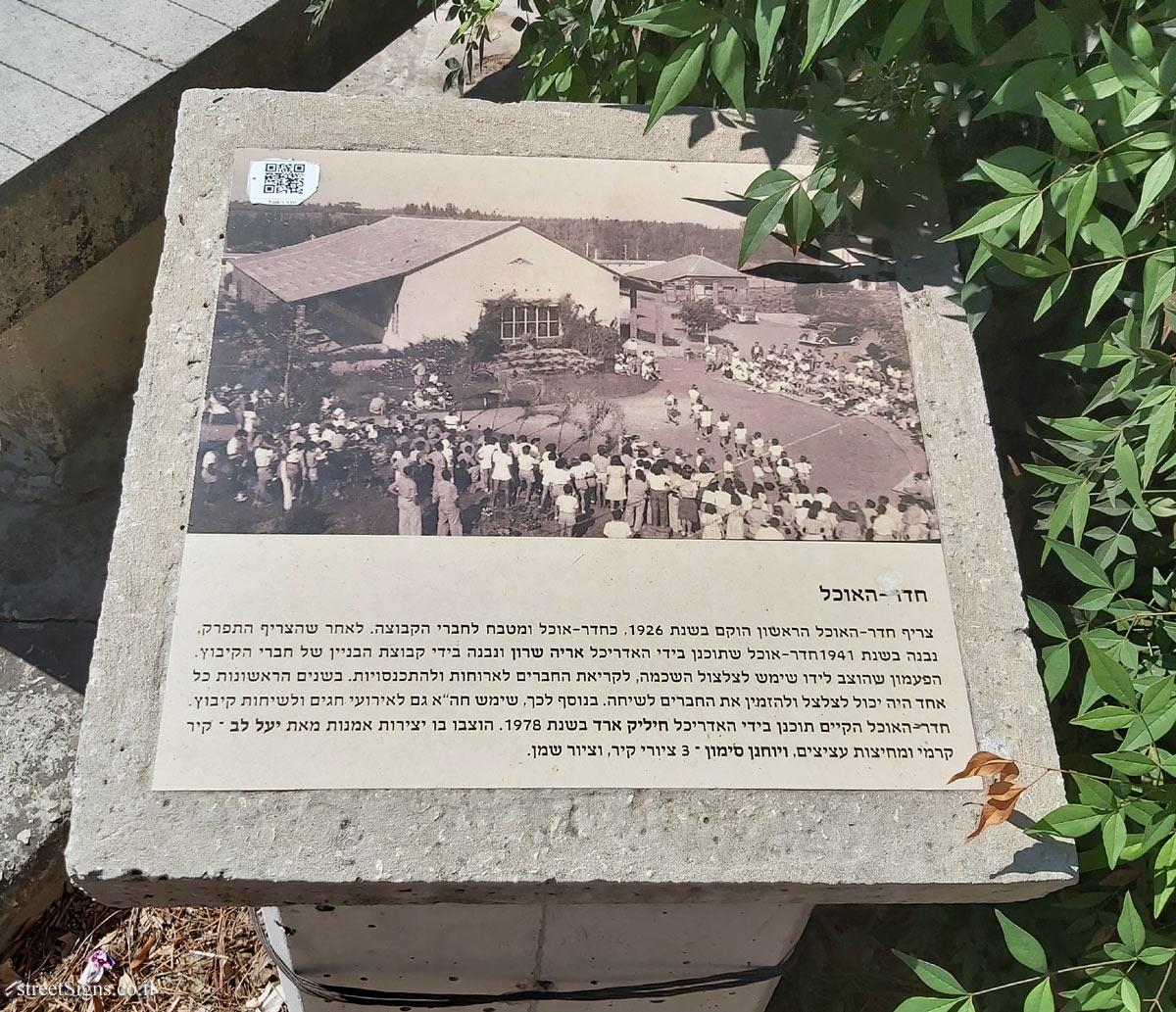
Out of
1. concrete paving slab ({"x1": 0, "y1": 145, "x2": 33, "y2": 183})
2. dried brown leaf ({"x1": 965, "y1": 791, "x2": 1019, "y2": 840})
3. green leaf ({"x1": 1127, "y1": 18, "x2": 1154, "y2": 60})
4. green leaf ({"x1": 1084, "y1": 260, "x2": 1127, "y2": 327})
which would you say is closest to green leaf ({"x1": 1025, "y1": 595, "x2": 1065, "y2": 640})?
dried brown leaf ({"x1": 965, "y1": 791, "x2": 1019, "y2": 840})

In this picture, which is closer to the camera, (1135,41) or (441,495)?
(1135,41)

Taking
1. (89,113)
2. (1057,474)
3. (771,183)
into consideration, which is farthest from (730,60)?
(89,113)

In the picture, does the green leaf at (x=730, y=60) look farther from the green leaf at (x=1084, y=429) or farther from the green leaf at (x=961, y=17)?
the green leaf at (x=1084, y=429)

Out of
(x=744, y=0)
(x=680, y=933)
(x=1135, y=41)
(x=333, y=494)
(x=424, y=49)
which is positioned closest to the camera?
(x=1135, y=41)

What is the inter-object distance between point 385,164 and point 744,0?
63cm

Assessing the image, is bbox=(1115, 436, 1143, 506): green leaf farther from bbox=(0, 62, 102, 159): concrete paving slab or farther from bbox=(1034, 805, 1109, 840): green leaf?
bbox=(0, 62, 102, 159): concrete paving slab

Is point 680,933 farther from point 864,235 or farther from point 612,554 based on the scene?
point 864,235

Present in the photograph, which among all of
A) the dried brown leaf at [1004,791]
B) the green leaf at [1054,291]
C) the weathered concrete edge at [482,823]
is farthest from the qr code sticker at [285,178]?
the dried brown leaf at [1004,791]

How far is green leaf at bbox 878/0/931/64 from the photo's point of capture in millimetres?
1351

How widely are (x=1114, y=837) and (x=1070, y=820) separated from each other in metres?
0.05

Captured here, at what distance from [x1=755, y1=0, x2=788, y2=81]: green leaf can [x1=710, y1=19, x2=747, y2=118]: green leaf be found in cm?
11

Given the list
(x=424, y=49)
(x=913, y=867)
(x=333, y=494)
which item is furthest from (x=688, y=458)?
(x=424, y=49)

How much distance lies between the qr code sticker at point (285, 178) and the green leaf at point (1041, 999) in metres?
1.54

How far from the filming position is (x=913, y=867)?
1.33 meters
